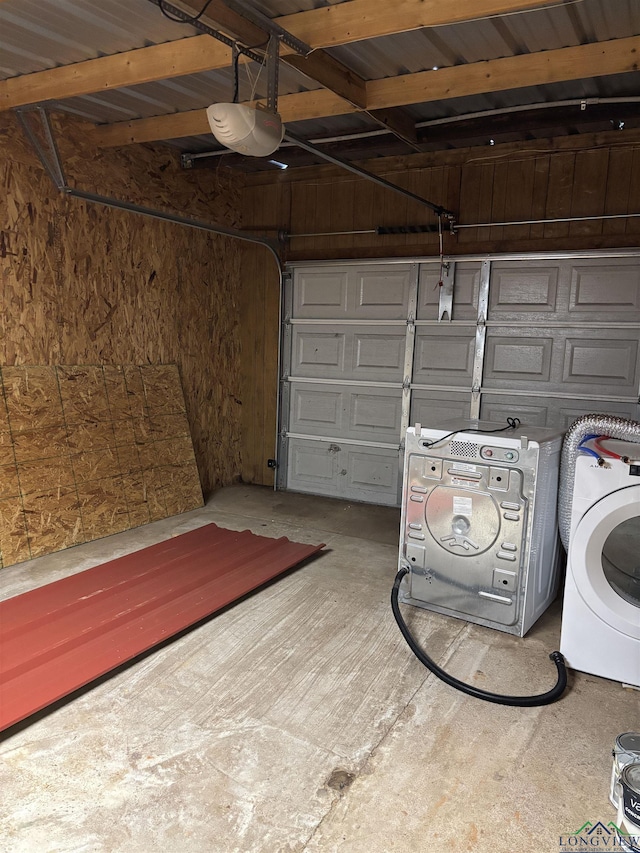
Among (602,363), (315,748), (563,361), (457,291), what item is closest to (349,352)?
(457,291)

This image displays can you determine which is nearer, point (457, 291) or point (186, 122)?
point (186, 122)

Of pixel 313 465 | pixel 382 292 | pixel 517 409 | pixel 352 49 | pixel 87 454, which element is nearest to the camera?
pixel 352 49

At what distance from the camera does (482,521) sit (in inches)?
126

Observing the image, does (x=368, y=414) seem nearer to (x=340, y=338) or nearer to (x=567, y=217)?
(x=340, y=338)

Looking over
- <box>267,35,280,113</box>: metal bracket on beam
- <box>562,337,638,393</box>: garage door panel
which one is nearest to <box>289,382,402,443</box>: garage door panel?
<box>562,337,638,393</box>: garage door panel

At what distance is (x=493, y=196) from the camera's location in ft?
16.9

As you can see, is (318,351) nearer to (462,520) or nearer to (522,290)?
(522,290)

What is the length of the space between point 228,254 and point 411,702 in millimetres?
4795

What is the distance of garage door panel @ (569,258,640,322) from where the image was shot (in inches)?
185

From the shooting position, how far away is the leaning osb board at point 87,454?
13.5 ft

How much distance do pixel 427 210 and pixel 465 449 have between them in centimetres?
306

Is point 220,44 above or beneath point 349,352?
above

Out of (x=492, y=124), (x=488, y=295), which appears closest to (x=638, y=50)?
(x=492, y=124)

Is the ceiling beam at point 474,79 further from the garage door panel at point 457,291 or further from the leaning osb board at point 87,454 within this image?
the leaning osb board at point 87,454
